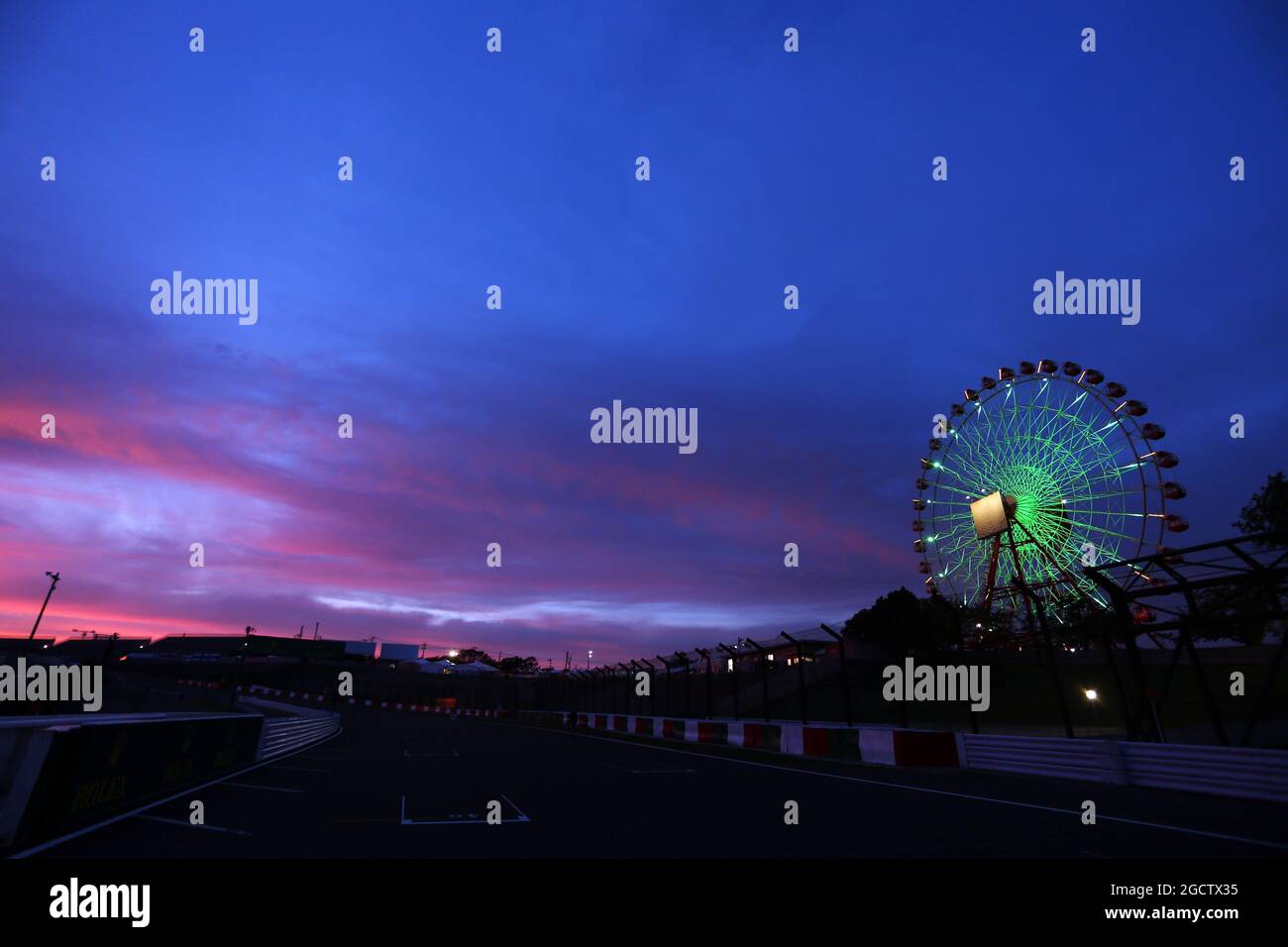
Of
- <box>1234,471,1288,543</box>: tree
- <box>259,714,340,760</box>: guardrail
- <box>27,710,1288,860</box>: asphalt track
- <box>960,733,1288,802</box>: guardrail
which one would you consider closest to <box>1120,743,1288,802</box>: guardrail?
<box>960,733,1288,802</box>: guardrail

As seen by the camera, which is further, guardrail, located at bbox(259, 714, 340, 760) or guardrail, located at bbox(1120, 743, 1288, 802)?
guardrail, located at bbox(259, 714, 340, 760)

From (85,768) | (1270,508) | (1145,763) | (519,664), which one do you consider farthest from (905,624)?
(519,664)

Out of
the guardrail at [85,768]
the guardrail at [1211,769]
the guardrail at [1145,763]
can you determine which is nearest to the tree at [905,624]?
the guardrail at [1145,763]

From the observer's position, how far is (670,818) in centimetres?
857

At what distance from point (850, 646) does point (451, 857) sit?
48.7 meters

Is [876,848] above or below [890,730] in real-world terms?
above

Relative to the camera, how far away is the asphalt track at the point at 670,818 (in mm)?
6555

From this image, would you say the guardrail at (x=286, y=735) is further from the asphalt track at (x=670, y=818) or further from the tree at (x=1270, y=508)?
the tree at (x=1270, y=508)

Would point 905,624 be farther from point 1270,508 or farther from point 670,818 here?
point 670,818

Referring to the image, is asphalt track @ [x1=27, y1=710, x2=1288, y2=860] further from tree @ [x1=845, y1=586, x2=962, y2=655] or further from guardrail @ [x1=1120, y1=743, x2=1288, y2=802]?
tree @ [x1=845, y1=586, x2=962, y2=655]

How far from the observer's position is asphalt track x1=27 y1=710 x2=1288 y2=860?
6.55 meters

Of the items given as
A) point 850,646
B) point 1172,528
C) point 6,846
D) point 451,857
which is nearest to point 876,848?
point 451,857
